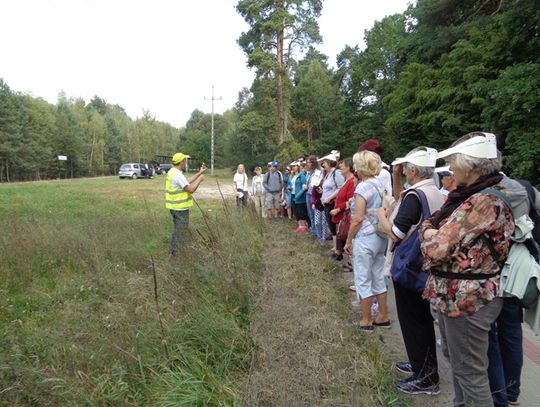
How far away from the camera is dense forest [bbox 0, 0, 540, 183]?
1380 cm

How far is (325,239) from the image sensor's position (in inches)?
324

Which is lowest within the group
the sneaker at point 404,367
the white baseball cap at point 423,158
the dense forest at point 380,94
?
the sneaker at point 404,367

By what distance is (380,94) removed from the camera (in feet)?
125

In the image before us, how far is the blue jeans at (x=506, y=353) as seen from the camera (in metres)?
2.53

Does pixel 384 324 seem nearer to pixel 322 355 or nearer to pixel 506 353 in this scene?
pixel 322 355

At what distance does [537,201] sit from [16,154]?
2341 inches

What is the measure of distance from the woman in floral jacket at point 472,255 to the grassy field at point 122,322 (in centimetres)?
135

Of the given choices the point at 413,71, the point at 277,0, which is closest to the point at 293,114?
the point at 277,0

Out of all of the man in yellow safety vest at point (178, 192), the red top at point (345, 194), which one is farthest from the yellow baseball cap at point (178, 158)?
the red top at point (345, 194)

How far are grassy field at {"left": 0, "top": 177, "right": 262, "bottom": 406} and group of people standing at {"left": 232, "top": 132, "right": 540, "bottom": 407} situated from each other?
4.13 feet

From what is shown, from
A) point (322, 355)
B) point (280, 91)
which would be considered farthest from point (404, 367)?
point (280, 91)

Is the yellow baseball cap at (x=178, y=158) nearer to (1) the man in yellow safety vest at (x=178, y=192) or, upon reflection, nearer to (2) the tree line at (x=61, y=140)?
A: (1) the man in yellow safety vest at (x=178, y=192)

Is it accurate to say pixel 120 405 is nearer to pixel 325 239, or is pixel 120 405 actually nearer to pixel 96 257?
pixel 96 257

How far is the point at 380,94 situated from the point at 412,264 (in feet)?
125
